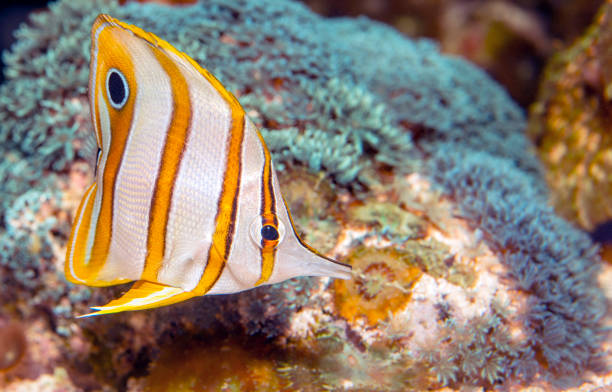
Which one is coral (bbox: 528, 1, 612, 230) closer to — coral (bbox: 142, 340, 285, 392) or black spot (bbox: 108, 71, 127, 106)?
coral (bbox: 142, 340, 285, 392)

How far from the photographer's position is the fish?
1365mm

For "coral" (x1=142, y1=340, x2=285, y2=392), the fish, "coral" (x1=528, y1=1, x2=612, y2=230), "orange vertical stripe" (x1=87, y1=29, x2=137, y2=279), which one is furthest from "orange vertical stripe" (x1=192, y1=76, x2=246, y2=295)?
"coral" (x1=528, y1=1, x2=612, y2=230)

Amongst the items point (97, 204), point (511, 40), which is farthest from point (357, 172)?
point (511, 40)

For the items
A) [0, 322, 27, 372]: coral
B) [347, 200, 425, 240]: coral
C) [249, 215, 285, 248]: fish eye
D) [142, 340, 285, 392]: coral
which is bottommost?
[0, 322, 27, 372]: coral

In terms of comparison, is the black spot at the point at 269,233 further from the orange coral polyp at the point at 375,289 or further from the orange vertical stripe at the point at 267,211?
the orange coral polyp at the point at 375,289

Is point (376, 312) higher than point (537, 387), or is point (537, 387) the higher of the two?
point (376, 312)

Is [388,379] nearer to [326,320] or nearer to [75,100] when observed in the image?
[326,320]

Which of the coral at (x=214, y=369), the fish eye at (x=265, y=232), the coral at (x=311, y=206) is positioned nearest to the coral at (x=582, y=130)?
the coral at (x=311, y=206)

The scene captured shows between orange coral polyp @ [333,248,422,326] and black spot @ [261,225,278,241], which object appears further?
orange coral polyp @ [333,248,422,326]

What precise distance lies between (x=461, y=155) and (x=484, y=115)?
1116 mm

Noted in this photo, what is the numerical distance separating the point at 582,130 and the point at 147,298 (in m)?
4.20

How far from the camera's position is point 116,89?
1.41 meters

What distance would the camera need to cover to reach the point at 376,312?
2.19 m

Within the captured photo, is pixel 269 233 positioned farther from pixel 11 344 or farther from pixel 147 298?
pixel 11 344
